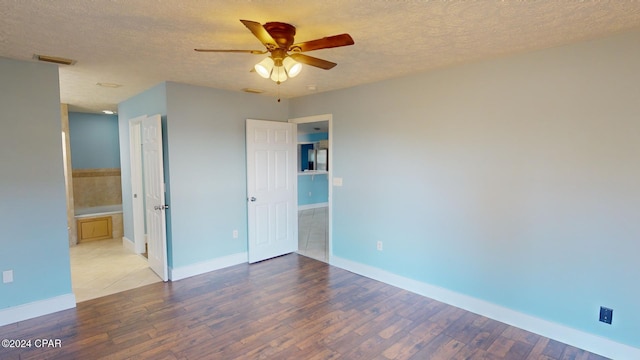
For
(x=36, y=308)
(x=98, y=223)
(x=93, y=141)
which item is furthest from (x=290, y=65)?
(x=93, y=141)

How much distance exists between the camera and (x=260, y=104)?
4.70 m

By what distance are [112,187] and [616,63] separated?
25.1 ft

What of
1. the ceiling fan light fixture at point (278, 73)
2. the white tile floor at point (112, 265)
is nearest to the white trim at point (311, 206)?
the white tile floor at point (112, 265)

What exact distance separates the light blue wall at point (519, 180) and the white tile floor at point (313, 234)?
1.23 m

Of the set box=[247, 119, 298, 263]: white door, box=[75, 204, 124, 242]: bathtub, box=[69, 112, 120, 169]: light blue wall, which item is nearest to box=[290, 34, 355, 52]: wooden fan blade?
box=[247, 119, 298, 263]: white door

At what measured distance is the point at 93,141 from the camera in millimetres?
6285

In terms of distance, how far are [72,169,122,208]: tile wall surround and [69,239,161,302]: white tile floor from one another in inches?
43.1

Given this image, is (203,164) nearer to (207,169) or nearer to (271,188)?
(207,169)

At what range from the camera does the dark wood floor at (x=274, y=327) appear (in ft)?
8.29

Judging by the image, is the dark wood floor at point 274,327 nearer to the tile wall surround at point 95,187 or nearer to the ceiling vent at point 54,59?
the ceiling vent at point 54,59

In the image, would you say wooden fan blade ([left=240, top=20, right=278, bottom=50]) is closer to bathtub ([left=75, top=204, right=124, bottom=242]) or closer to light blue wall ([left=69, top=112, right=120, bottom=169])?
bathtub ([left=75, top=204, right=124, bottom=242])

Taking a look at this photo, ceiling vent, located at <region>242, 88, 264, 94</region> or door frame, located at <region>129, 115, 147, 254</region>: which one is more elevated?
ceiling vent, located at <region>242, 88, 264, 94</region>

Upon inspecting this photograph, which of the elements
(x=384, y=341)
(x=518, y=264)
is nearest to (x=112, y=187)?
(x=384, y=341)

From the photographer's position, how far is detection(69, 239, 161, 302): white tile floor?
12.2ft
